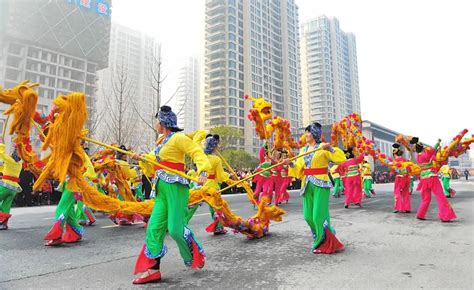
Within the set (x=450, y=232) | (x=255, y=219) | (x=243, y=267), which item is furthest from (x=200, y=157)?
(x=450, y=232)

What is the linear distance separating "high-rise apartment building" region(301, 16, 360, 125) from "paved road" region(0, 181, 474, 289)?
294 feet

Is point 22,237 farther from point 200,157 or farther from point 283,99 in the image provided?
point 283,99

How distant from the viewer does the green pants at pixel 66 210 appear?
5.41m

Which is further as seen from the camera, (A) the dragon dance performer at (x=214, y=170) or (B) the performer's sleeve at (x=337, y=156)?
(A) the dragon dance performer at (x=214, y=170)

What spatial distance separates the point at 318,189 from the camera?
15.1ft

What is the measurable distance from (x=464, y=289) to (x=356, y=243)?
2.14 metres

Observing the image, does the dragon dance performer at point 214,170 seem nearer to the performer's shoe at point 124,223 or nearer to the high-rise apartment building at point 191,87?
the performer's shoe at point 124,223

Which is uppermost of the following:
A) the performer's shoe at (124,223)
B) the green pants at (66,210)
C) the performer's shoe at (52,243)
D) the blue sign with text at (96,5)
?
the blue sign with text at (96,5)

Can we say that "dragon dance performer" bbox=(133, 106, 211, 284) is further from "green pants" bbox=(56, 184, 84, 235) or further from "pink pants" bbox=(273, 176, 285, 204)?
"pink pants" bbox=(273, 176, 285, 204)

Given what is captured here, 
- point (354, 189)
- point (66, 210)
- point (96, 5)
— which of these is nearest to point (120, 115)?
point (66, 210)

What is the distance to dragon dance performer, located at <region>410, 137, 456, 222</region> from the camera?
279 inches

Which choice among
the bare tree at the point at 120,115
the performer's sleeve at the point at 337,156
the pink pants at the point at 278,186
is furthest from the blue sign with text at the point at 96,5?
the performer's sleeve at the point at 337,156

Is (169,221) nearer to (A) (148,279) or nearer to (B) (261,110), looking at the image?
(A) (148,279)

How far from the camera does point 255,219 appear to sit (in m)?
5.50
